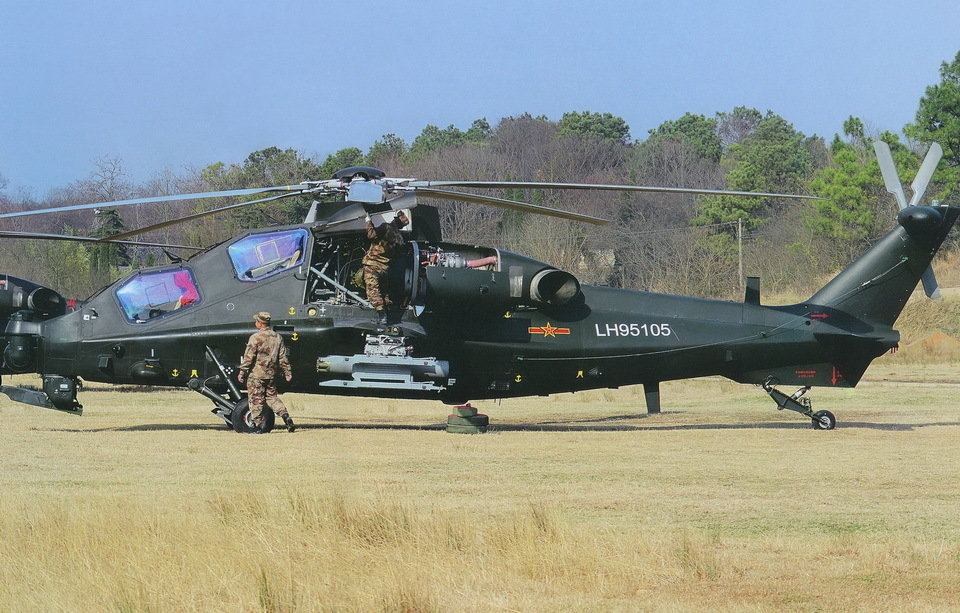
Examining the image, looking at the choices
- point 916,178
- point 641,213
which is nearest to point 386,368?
point 916,178

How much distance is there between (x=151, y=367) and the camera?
18688mm

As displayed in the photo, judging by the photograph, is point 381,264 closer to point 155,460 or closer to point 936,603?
point 155,460

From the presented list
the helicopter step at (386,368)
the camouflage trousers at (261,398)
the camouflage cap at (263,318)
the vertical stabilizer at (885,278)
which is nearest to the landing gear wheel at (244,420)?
the camouflage trousers at (261,398)

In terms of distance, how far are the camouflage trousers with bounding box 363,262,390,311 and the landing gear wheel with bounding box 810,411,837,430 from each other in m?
8.03

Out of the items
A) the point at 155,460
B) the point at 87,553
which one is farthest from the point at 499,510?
the point at 155,460

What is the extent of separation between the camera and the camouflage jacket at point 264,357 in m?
17.9

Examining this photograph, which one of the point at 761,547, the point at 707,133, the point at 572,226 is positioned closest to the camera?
the point at 761,547

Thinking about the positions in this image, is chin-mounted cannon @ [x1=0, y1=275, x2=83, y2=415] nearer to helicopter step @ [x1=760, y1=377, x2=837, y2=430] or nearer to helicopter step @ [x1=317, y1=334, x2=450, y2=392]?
helicopter step @ [x1=317, y1=334, x2=450, y2=392]

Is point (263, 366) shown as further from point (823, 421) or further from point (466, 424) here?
point (823, 421)

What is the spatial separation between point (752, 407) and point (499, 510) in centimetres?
1683

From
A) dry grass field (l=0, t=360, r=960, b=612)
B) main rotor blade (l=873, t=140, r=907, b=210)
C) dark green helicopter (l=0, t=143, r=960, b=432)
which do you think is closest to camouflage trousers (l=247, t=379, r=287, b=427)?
dark green helicopter (l=0, t=143, r=960, b=432)

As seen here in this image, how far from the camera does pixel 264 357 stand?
1789 centimetres

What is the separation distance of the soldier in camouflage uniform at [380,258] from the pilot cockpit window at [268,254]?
123cm

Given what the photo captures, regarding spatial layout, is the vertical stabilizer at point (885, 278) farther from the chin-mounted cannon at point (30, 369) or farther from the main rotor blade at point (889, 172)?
the chin-mounted cannon at point (30, 369)
